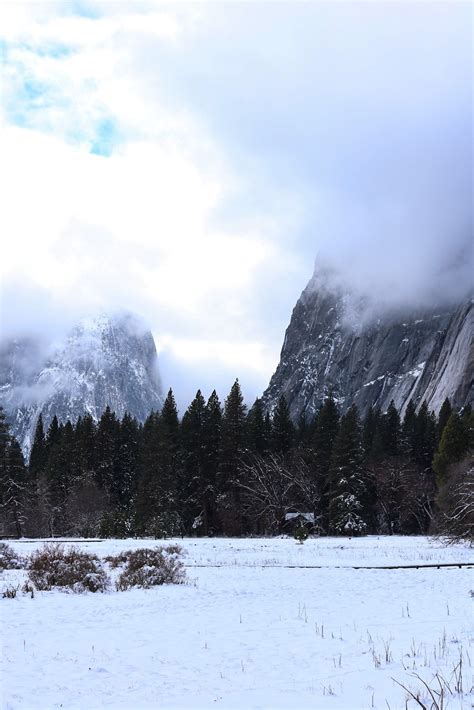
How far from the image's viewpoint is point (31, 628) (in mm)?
12164

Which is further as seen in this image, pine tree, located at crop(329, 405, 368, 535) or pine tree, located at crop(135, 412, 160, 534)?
pine tree, located at crop(329, 405, 368, 535)

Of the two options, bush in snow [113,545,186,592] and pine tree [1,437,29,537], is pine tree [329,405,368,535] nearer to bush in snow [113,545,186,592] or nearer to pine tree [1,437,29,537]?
pine tree [1,437,29,537]

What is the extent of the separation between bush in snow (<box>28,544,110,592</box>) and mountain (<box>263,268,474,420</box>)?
85.2m

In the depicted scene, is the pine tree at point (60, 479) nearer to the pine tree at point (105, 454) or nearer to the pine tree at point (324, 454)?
the pine tree at point (105, 454)

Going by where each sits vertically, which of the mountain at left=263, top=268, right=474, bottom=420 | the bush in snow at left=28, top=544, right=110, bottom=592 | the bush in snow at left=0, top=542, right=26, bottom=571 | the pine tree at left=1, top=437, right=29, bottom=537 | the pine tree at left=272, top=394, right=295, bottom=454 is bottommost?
the bush in snow at left=0, top=542, right=26, bottom=571

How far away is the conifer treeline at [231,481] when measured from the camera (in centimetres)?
5572

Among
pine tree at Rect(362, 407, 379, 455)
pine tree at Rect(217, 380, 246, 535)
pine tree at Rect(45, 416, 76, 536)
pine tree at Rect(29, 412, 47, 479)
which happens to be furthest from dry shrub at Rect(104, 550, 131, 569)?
pine tree at Rect(29, 412, 47, 479)

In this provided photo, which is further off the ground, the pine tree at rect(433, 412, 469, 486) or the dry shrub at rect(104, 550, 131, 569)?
the pine tree at rect(433, 412, 469, 486)

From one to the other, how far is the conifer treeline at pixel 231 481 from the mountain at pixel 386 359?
38099mm

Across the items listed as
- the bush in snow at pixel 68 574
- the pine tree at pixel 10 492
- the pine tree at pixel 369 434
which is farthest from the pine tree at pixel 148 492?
the bush in snow at pixel 68 574

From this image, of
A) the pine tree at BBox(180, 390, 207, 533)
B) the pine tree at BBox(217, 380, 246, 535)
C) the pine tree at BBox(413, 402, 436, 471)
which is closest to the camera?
the pine tree at BBox(217, 380, 246, 535)

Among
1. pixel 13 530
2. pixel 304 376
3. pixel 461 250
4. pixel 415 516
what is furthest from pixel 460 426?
pixel 304 376

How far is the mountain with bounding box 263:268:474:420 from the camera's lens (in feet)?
358

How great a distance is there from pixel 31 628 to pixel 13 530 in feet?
194
